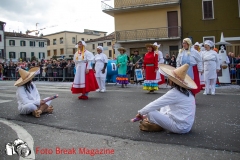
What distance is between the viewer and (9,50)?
236 feet

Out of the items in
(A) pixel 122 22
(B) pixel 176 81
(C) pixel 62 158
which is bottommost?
(C) pixel 62 158

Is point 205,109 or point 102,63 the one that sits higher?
point 102,63

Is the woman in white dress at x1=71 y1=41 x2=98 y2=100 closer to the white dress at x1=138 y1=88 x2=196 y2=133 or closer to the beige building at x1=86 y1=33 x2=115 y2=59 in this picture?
the white dress at x1=138 y1=88 x2=196 y2=133

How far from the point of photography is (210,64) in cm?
1111

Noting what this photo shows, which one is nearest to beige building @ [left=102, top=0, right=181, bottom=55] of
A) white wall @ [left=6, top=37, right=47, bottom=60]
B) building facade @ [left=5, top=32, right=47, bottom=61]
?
building facade @ [left=5, top=32, right=47, bottom=61]

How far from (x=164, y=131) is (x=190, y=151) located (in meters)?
1.17

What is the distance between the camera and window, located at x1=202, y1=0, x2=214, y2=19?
97.5ft

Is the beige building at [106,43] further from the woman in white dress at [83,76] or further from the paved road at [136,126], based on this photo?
the paved road at [136,126]

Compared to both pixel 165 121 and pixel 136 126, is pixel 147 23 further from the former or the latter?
pixel 165 121

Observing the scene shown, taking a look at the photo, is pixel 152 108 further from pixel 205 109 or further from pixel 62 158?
pixel 205 109

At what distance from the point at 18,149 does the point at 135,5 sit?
29.2 meters

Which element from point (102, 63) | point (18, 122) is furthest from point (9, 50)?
point (18, 122)

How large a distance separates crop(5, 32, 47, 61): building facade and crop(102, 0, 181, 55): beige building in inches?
1684

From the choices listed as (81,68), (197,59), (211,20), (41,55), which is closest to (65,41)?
(41,55)
